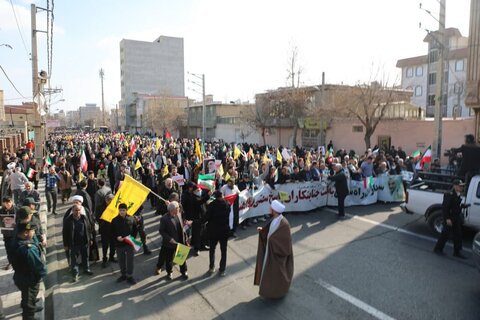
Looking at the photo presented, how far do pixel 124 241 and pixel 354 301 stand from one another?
4.09 m

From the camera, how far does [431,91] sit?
60188mm

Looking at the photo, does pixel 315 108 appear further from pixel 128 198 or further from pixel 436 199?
pixel 128 198

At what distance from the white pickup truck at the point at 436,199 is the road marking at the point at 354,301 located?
14.1 ft

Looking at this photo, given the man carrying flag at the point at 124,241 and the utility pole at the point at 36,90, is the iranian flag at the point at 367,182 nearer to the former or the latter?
the man carrying flag at the point at 124,241

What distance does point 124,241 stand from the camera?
21.8 ft

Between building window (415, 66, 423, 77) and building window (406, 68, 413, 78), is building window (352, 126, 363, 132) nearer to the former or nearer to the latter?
building window (415, 66, 423, 77)

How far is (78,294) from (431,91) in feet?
214

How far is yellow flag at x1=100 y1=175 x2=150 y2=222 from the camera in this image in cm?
696

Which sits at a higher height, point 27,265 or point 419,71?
point 419,71

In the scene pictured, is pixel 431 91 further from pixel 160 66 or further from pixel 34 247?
pixel 160 66

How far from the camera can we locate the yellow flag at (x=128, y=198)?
22.8 ft

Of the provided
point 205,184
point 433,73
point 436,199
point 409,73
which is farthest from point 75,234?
point 409,73

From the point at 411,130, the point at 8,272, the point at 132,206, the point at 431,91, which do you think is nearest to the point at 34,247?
the point at 132,206

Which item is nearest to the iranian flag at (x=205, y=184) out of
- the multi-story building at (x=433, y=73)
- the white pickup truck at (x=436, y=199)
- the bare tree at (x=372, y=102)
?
the white pickup truck at (x=436, y=199)
